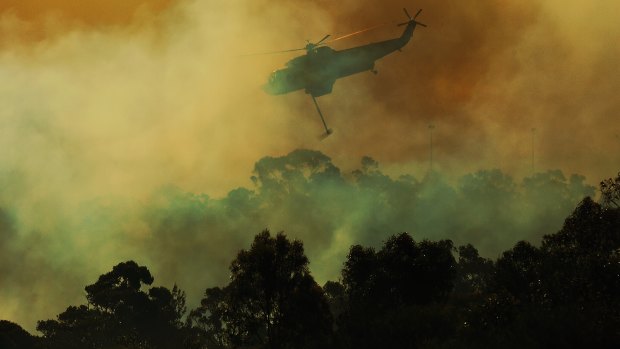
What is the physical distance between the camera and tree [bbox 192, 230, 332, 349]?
90.3 meters

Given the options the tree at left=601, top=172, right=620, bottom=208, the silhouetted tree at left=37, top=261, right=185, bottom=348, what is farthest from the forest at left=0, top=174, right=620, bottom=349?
the silhouetted tree at left=37, top=261, right=185, bottom=348

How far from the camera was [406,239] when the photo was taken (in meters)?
107

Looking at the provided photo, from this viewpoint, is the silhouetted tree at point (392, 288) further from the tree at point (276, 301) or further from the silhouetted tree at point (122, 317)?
the silhouetted tree at point (122, 317)

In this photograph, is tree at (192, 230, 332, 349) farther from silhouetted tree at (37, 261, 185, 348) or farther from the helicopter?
silhouetted tree at (37, 261, 185, 348)

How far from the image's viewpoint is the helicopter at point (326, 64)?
5044 inches

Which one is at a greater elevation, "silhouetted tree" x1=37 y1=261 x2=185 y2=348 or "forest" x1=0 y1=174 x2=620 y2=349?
"silhouetted tree" x1=37 y1=261 x2=185 y2=348

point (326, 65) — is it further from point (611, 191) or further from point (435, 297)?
point (611, 191)

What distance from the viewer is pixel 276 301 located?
92.4 m

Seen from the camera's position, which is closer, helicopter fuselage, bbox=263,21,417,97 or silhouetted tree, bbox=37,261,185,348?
helicopter fuselage, bbox=263,21,417,97

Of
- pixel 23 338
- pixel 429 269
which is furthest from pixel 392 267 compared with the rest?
pixel 23 338

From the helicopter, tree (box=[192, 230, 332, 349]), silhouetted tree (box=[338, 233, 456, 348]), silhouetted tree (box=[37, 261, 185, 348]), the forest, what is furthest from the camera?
silhouetted tree (box=[37, 261, 185, 348])

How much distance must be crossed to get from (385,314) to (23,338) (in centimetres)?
8747

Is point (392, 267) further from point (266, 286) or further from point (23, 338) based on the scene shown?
point (23, 338)

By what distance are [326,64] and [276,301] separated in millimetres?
48496
